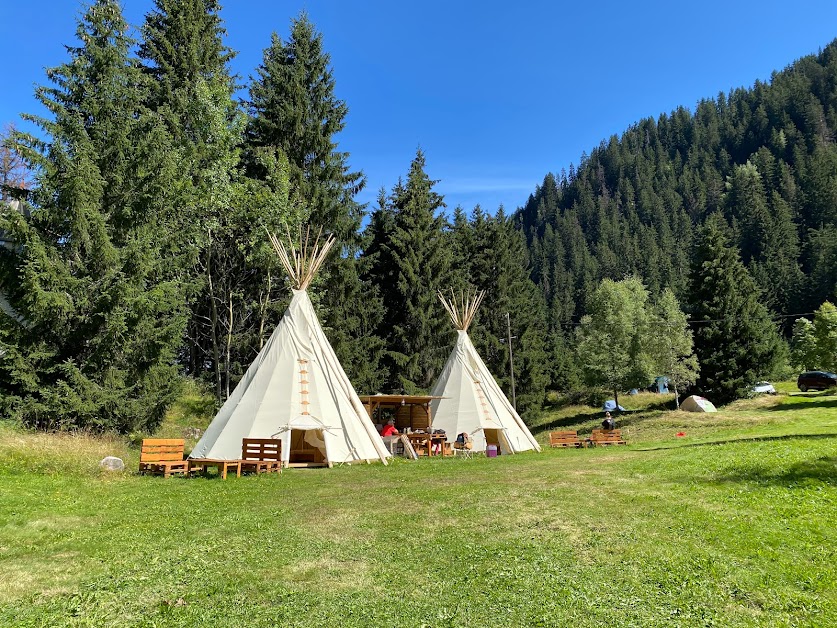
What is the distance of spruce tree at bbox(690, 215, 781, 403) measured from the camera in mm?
33531

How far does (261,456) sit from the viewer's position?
12.2 metres

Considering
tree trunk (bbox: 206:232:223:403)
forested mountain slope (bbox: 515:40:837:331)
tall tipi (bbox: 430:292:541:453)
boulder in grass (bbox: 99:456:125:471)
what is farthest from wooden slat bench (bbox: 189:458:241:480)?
forested mountain slope (bbox: 515:40:837:331)

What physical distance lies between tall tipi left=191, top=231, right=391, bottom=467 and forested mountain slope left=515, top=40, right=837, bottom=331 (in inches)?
Answer: 2016

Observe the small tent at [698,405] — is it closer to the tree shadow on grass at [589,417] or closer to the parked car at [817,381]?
the tree shadow on grass at [589,417]

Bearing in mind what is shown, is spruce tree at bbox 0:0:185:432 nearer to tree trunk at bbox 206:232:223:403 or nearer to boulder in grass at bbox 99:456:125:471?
boulder in grass at bbox 99:456:125:471

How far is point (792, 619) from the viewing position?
12.9 feet

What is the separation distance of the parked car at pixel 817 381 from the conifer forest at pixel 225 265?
1587 millimetres

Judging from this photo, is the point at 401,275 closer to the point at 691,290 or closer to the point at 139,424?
the point at 139,424

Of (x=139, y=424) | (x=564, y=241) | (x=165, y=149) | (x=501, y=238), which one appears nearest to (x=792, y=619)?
(x=139, y=424)

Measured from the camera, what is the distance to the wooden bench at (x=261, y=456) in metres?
12.1

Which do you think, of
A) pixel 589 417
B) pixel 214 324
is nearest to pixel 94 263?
pixel 214 324

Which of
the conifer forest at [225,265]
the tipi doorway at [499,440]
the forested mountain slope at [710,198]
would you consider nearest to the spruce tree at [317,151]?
the conifer forest at [225,265]

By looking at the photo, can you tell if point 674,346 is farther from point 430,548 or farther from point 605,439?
point 430,548

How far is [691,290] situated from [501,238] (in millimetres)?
13148
